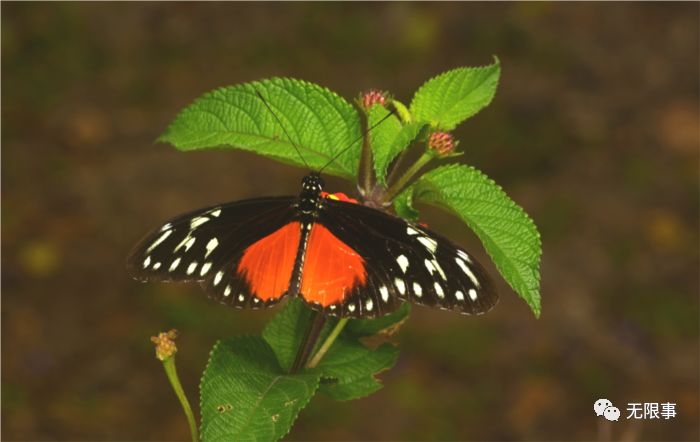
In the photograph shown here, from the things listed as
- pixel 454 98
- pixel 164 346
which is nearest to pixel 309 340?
pixel 164 346

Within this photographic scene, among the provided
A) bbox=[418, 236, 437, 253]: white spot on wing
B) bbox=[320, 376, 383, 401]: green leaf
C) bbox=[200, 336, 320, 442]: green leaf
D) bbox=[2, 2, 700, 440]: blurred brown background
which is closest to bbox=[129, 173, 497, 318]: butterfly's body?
bbox=[418, 236, 437, 253]: white spot on wing

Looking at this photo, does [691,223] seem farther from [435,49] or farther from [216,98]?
[216,98]

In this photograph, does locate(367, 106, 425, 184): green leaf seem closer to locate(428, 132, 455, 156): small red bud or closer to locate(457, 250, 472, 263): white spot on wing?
locate(428, 132, 455, 156): small red bud

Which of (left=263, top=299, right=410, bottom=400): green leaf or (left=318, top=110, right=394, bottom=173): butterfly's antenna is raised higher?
(left=318, top=110, right=394, bottom=173): butterfly's antenna

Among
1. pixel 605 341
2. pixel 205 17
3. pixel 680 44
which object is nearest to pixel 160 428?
pixel 605 341

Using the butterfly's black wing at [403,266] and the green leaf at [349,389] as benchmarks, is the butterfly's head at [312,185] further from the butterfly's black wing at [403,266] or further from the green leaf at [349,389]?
the green leaf at [349,389]

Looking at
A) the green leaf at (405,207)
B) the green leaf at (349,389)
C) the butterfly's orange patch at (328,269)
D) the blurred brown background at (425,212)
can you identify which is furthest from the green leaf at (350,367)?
the blurred brown background at (425,212)

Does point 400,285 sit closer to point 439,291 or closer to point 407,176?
point 439,291
